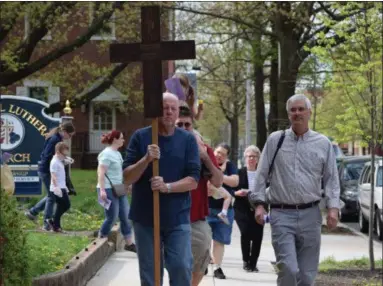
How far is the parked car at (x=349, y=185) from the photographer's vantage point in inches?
861

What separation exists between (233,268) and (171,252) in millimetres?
5343

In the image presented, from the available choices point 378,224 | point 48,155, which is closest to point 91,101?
point 378,224

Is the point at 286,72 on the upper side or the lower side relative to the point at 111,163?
upper

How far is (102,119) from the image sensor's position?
125 ft

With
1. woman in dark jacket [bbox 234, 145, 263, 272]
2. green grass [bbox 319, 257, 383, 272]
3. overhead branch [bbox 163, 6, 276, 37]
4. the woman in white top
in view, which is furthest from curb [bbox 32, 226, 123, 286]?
overhead branch [bbox 163, 6, 276, 37]

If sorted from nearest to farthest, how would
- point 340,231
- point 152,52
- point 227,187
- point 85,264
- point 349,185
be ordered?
point 152,52 → point 85,264 → point 227,187 → point 340,231 → point 349,185

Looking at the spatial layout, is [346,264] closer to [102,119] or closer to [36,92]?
[36,92]

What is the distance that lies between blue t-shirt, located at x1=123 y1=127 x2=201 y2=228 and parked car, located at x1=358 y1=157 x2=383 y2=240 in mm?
11554

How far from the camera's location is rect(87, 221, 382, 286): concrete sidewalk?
9.57m

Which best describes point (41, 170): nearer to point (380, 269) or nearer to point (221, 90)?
point (380, 269)

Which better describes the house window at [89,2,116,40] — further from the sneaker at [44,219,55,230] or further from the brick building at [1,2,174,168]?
the sneaker at [44,219,55,230]

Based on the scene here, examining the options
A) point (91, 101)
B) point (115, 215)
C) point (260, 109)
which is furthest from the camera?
point (91, 101)

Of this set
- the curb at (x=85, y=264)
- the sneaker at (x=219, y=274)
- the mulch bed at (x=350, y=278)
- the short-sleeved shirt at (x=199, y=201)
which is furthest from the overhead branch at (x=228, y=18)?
the short-sleeved shirt at (x=199, y=201)

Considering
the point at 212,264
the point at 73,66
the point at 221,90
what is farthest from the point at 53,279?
the point at 221,90
